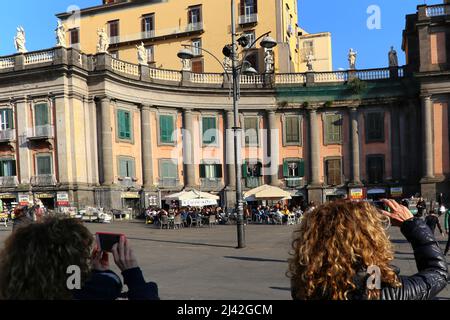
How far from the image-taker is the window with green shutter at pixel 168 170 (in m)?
39.2

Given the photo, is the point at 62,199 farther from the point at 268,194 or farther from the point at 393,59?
the point at 393,59

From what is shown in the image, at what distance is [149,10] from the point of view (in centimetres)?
4644

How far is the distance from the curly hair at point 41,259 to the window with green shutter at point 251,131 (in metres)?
39.0

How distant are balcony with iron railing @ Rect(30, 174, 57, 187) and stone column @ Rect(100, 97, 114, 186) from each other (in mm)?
3595

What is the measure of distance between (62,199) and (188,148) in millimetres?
11810

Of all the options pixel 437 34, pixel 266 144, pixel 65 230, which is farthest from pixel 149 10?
pixel 65 230

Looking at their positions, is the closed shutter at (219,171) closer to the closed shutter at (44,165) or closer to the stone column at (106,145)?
the stone column at (106,145)

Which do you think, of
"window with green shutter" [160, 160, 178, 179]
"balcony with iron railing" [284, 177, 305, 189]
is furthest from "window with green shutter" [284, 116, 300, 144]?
"window with green shutter" [160, 160, 178, 179]

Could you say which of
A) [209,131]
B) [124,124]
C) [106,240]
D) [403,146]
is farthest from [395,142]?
[106,240]

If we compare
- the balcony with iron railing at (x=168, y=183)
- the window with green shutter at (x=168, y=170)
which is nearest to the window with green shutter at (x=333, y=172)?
the balcony with iron railing at (x=168, y=183)

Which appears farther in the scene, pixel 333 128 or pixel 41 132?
pixel 333 128

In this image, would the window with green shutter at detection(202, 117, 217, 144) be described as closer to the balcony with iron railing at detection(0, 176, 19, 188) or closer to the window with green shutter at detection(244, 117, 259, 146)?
the window with green shutter at detection(244, 117, 259, 146)

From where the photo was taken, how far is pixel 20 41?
34.8 meters
